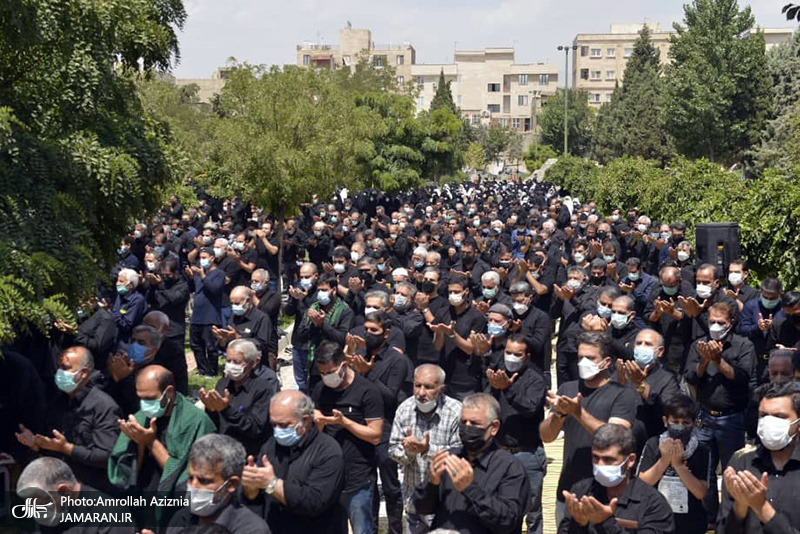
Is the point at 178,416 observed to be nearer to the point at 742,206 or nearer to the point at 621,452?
the point at 621,452

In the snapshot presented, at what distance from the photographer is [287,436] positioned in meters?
5.82

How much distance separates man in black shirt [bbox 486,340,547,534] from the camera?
23.7 ft

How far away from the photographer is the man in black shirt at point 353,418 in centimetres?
694

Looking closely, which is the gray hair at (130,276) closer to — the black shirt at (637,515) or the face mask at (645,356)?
the face mask at (645,356)

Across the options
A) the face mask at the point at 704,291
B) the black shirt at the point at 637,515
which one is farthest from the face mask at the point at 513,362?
the face mask at the point at 704,291

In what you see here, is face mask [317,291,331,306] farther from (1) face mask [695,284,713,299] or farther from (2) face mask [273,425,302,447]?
(2) face mask [273,425,302,447]

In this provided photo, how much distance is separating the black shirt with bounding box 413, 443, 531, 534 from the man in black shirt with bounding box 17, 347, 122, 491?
7.95 ft

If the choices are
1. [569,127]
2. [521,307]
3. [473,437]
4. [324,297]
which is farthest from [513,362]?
[569,127]

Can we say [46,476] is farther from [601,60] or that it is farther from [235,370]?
[601,60]

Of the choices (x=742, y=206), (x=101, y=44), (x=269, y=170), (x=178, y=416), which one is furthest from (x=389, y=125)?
(x=178, y=416)

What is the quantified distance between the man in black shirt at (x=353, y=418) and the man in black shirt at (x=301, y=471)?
0.98m

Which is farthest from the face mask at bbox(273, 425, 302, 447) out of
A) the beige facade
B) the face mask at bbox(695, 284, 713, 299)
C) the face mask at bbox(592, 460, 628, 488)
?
the beige facade

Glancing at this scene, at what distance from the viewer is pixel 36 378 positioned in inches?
310

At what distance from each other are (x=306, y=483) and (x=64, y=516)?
1.39 meters
